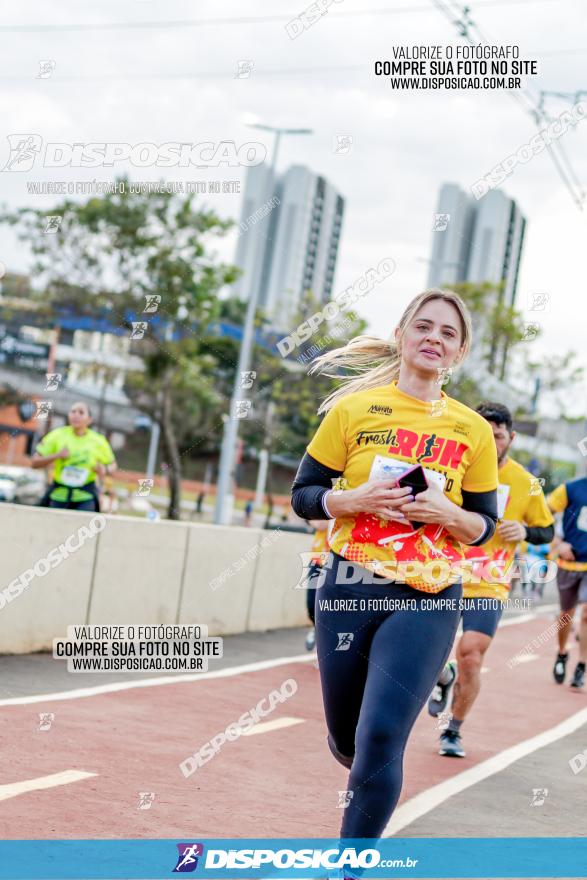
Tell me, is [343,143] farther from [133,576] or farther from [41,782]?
[41,782]

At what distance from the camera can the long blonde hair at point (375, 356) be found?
461 cm

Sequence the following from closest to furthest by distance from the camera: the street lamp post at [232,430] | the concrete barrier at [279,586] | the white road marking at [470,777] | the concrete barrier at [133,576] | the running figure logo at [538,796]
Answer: the white road marking at [470,777]
the running figure logo at [538,796]
the concrete barrier at [133,576]
the concrete barrier at [279,586]
the street lamp post at [232,430]

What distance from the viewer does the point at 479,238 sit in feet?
144

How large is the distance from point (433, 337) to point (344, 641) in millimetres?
1037

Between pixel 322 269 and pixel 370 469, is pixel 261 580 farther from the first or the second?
pixel 322 269

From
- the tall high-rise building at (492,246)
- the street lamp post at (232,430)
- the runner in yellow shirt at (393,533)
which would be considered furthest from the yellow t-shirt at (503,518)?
the street lamp post at (232,430)

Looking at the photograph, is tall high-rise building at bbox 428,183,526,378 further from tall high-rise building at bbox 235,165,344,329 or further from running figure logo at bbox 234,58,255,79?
running figure logo at bbox 234,58,255,79

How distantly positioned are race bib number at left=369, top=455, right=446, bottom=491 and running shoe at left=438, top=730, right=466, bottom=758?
3.60m

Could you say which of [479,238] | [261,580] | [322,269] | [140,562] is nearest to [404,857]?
[140,562]

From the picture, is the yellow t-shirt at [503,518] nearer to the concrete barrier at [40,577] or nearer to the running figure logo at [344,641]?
the concrete barrier at [40,577]

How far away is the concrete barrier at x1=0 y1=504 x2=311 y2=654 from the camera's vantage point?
389 inches

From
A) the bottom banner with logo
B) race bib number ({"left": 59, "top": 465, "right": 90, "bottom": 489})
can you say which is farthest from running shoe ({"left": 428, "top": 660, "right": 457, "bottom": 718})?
race bib number ({"left": 59, "top": 465, "right": 90, "bottom": 489})

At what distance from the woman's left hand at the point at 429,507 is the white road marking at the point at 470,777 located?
5.43ft

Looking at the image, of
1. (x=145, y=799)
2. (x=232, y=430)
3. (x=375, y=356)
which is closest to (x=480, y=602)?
(x=145, y=799)
